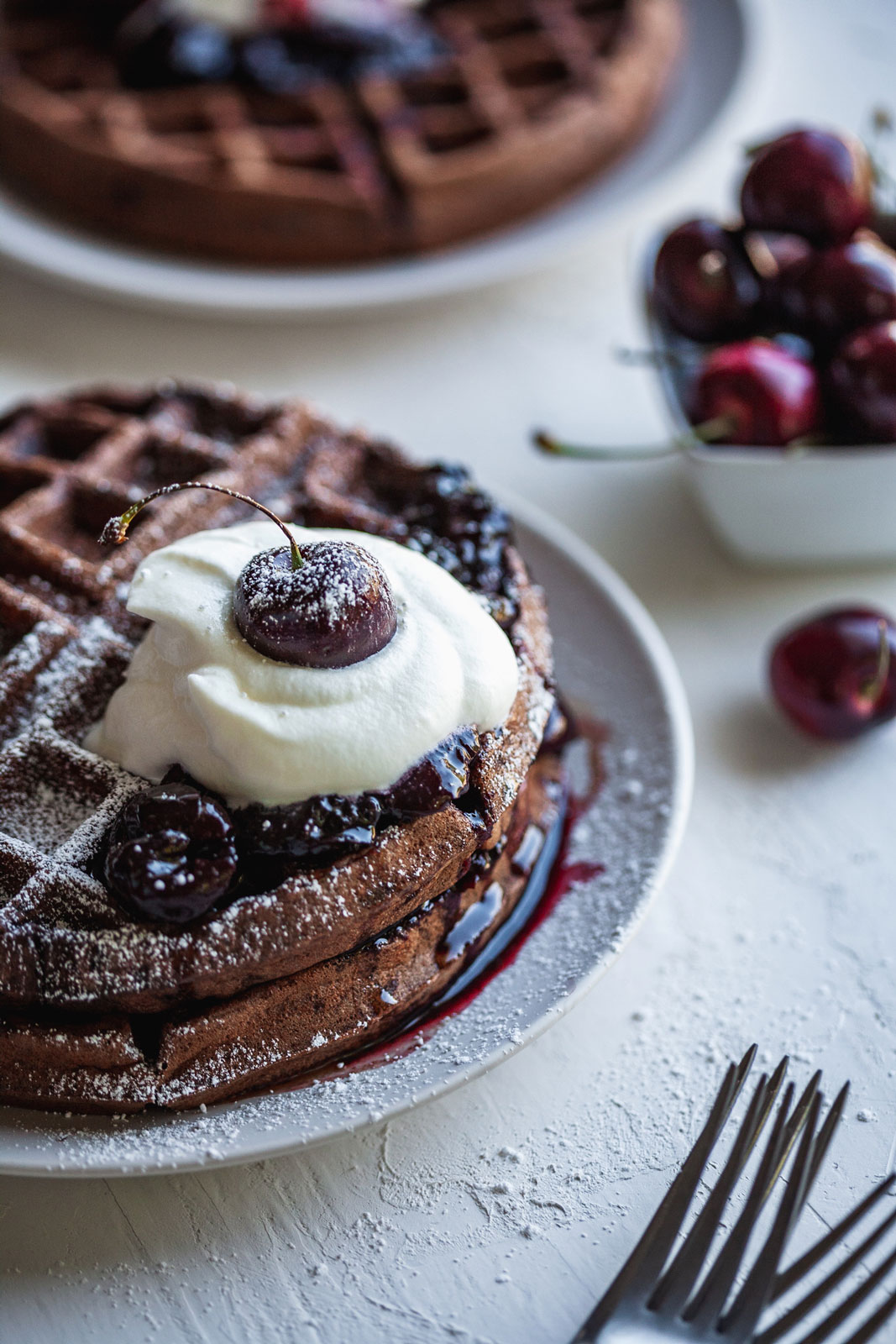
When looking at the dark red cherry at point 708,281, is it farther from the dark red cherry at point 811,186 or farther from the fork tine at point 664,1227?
the fork tine at point 664,1227

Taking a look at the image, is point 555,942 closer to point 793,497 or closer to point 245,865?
point 245,865

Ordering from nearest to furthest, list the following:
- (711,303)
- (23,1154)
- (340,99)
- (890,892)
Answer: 1. (23,1154)
2. (890,892)
3. (711,303)
4. (340,99)

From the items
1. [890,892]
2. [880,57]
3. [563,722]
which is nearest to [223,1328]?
[563,722]

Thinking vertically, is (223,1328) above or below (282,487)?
below

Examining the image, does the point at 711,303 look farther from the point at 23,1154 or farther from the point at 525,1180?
the point at 23,1154

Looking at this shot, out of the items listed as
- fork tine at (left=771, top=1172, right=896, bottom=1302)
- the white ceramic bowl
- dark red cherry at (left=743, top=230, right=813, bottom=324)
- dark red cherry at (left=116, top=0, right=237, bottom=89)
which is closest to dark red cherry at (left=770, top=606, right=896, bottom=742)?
the white ceramic bowl

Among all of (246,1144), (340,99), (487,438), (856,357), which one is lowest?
(246,1144)

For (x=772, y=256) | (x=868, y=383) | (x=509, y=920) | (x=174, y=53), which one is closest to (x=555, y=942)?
(x=509, y=920)

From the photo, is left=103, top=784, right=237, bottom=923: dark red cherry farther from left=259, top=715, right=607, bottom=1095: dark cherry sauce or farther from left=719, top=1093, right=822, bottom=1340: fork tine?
left=719, top=1093, right=822, bottom=1340: fork tine
